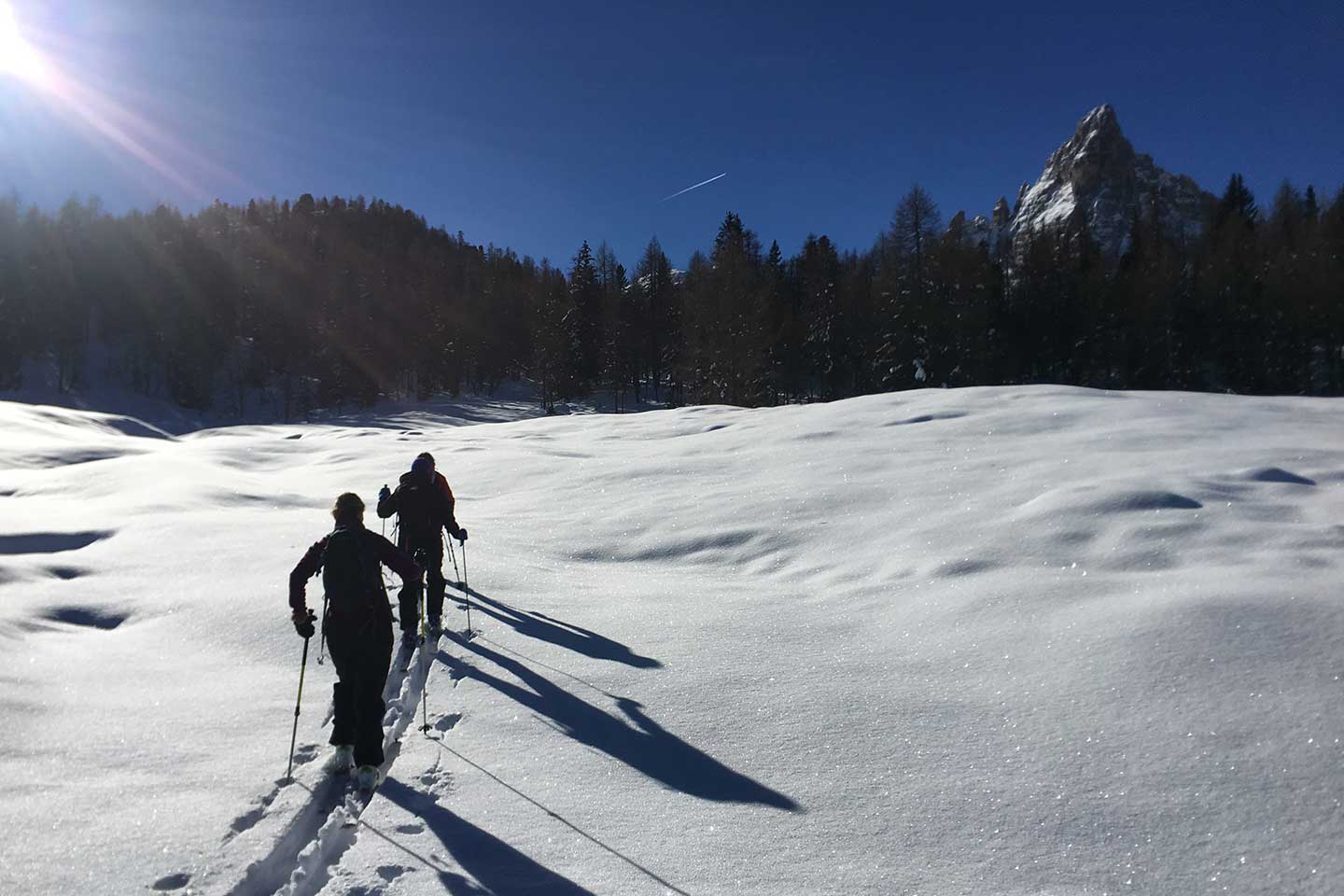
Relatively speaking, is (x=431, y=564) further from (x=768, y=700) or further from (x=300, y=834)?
(x=768, y=700)

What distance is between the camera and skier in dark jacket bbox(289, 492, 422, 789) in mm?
5035

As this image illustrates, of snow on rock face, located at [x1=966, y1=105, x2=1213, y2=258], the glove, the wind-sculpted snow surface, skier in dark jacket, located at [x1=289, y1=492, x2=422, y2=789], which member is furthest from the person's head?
snow on rock face, located at [x1=966, y1=105, x2=1213, y2=258]

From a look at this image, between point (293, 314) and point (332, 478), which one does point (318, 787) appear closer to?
point (332, 478)

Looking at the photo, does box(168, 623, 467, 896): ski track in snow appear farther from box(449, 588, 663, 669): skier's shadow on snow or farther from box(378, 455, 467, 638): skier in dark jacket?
box(378, 455, 467, 638): skier in dark jacket

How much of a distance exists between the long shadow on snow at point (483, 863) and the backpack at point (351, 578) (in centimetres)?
132

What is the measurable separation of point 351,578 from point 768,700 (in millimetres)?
3382

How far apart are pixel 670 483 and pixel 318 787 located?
1174cm

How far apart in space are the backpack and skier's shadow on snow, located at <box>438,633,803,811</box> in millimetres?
1858

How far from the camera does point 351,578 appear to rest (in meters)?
5.09

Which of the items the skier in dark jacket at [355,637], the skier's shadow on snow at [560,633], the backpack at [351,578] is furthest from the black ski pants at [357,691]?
the skier's shadow on snow at [560,633]

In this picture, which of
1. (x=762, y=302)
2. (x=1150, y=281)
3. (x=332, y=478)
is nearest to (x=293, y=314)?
(x=762, y=302)

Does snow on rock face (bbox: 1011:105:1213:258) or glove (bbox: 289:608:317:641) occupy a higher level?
snow on rock face (bbox: 1011:105:1213:258)

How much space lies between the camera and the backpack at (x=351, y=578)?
5.07m

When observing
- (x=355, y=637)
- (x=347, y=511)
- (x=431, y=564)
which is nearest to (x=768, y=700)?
(x=355, y=637)
